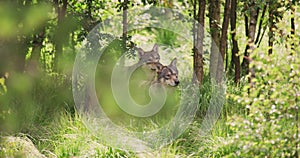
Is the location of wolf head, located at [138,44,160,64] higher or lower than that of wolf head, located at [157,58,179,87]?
higher

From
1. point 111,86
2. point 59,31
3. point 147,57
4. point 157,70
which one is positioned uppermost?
point 59,31

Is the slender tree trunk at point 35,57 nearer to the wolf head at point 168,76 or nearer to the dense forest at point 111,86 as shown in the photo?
the dense forest at point 111,86

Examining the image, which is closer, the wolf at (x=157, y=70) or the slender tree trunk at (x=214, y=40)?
the wolf at (x=157, y=70)

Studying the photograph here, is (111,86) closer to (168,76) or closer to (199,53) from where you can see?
(168,76)

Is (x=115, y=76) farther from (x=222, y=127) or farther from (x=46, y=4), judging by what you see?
(x=222, y=127)

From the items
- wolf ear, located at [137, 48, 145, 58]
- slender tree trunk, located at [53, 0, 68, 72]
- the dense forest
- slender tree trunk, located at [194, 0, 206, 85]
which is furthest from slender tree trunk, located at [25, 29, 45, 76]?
slender tree trunk, located at [194, 0, 206, 85]

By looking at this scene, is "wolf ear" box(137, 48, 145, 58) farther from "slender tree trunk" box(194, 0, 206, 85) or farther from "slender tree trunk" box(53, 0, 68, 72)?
"slender tree trunk" box(53, 0, 68, 72)

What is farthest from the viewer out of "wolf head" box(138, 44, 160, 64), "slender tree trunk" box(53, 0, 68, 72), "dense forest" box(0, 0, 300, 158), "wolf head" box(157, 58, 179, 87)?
"slender tree trunk" box(53, 0, 68, 72)

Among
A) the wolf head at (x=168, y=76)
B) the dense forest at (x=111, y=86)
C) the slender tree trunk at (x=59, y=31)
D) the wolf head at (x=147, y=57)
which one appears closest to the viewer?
the dense forest at (x=111, y=86)

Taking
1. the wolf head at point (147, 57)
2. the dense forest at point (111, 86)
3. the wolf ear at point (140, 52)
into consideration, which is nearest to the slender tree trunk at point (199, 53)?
the dense forest at point (111, 86)

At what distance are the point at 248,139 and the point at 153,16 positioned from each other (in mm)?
4400

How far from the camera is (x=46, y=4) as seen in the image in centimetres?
566

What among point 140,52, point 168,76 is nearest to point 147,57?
point 140,52

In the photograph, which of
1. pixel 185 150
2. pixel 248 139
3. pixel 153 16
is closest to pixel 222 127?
pixel 185 150
